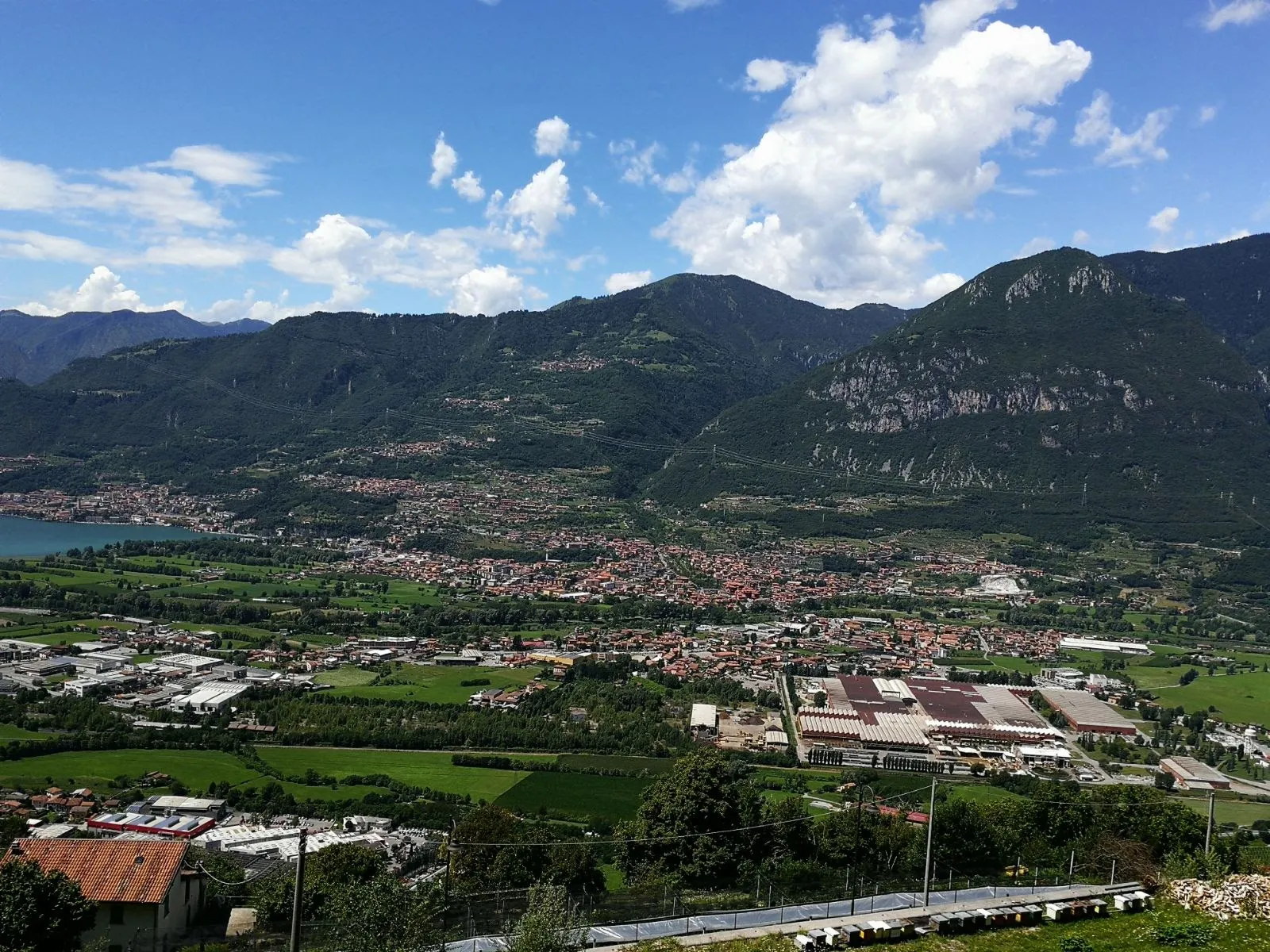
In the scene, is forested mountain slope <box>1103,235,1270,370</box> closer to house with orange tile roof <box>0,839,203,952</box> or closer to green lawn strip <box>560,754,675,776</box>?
green lawn strip <box>560,754,675,776</box>

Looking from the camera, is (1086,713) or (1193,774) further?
(1086,713)

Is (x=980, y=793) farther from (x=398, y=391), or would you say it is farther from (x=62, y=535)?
(x=398, y=391)

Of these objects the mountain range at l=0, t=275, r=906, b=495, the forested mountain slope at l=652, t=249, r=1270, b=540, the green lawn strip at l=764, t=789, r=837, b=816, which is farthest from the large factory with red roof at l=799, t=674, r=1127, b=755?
the mountain range at l=0, t=275, r=906, b=495

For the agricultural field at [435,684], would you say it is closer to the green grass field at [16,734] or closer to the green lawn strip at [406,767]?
the green lawn strip at [406,767]

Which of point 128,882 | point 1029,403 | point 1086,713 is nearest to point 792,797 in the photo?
point 128,882

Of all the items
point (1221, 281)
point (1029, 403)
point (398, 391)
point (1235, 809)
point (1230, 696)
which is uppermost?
point (1221, 281)

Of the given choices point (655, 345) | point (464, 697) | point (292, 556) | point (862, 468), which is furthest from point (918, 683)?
point (655, 345)

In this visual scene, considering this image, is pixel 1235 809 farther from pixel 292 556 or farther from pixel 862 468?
pixel 862 468
